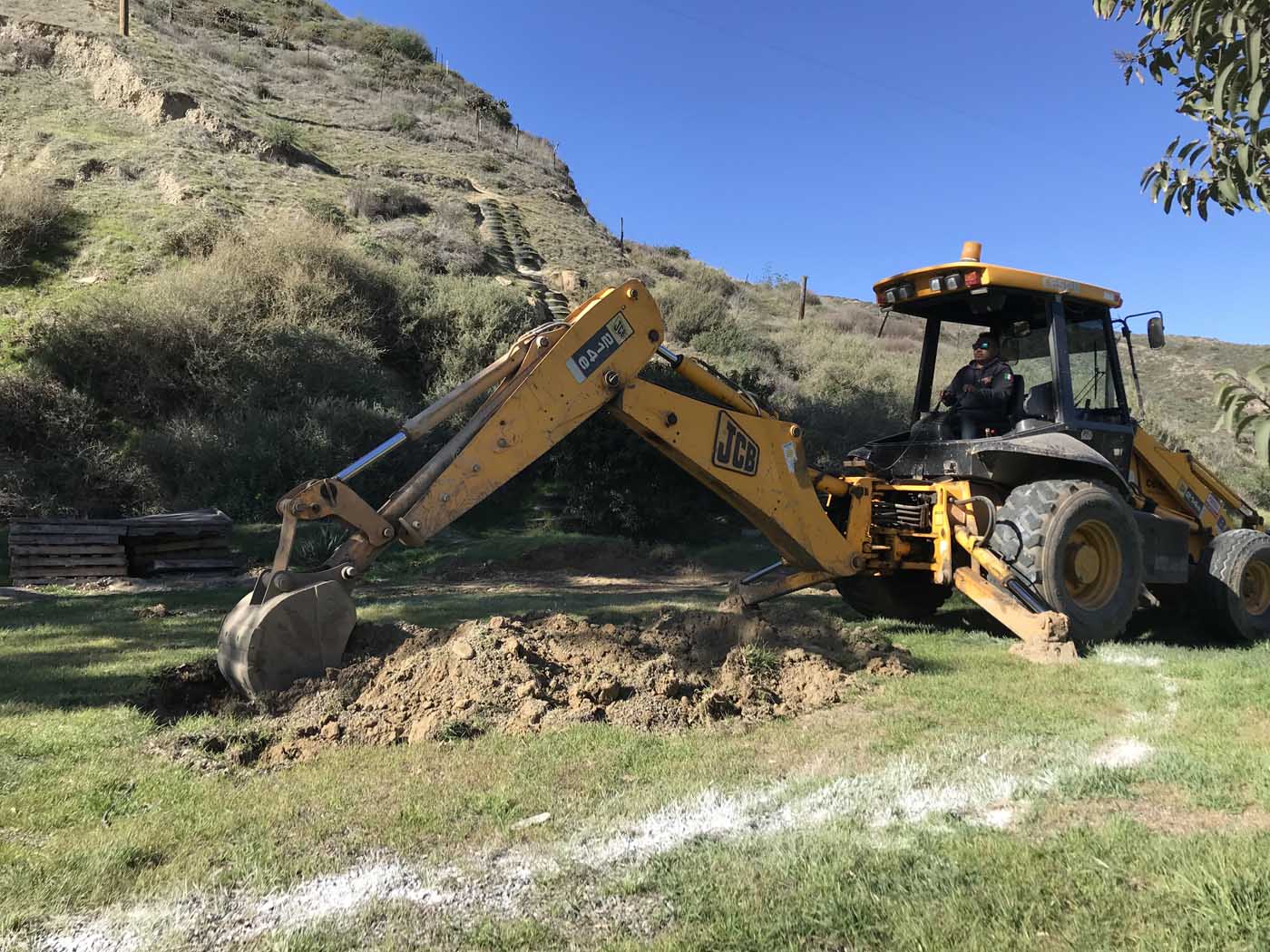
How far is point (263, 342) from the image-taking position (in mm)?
17344

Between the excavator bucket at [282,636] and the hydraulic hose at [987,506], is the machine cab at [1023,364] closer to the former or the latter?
the hydraulic hose at [987,506]

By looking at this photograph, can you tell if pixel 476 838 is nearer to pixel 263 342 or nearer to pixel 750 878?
pixel 750 878

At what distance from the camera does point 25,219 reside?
66.8ft

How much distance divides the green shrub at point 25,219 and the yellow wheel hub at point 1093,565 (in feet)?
73.5

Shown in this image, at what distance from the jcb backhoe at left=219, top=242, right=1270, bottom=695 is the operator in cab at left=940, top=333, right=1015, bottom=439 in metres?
0.08

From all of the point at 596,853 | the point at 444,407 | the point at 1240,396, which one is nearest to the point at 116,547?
the point at 444,407

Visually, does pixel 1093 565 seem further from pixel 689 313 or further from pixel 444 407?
pixel 689 313

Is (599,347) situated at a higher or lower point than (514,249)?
lower

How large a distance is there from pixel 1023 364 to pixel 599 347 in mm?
3972

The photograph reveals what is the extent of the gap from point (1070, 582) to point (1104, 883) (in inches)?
166

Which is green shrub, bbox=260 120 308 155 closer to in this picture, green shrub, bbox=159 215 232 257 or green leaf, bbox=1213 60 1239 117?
green shrub, bbox=159 215 232 257

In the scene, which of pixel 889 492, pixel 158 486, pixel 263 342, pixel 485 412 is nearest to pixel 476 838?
pixel 485 412

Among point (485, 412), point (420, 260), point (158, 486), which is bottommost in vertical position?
point (158, 486)

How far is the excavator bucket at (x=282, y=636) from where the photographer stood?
4777 mm
